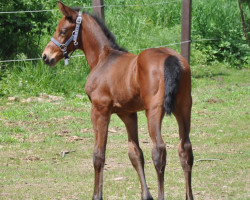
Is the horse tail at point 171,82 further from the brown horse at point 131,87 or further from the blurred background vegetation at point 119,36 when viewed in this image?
the blurred background vegetation at point 119,36

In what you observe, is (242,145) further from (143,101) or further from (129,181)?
(143,101)

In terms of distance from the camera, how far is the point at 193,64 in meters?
12.6

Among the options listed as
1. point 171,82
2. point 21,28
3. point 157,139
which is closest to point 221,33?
point 21,28

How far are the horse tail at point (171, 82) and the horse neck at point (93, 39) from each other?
4.08ft

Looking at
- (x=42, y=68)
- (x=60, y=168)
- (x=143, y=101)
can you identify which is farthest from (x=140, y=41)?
(x=143, y=101)

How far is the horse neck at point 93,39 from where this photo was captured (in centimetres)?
567

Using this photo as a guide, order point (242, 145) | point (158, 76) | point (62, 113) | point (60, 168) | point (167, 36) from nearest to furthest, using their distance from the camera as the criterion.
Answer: point (158, 76) < point (60, 168) < point (242, 145) < point (62, 113) < point (167, 36)

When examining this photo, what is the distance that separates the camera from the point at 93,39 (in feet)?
18.6

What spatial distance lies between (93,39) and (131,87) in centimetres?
103

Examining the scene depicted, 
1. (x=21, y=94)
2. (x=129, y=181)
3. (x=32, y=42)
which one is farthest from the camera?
(x=32, y=42)

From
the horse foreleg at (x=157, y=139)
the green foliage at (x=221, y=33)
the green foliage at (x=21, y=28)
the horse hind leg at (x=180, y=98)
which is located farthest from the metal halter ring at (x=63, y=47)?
the green foliage at (x=221, y=33)

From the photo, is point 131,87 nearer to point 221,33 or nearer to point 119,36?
point 119,36

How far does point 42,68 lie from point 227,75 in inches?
180

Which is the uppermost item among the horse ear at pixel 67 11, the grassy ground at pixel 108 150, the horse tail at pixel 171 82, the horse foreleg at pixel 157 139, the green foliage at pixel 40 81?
the horse ear at pixel 67 11
